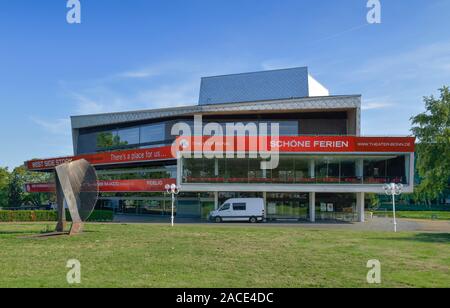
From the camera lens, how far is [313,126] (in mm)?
44656

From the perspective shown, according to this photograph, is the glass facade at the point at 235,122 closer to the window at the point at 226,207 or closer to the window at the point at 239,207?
the window at the point at 226,207

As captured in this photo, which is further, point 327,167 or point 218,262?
point 327,167

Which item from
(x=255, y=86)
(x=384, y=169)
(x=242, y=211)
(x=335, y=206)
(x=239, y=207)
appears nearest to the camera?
(x=242, y=211)

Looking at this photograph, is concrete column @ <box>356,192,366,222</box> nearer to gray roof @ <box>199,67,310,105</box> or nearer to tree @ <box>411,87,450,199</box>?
tree @ <box>411,87,450,199</box>

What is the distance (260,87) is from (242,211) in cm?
2604

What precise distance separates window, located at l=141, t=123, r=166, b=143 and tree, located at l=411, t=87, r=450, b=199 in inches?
1110

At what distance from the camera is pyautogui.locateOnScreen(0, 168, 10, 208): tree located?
2281 inches

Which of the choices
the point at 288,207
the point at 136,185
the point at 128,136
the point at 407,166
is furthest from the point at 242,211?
the point at 128,136

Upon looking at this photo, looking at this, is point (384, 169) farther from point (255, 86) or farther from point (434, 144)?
point (255, 86)

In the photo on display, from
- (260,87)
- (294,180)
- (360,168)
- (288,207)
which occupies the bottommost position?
(288,207)

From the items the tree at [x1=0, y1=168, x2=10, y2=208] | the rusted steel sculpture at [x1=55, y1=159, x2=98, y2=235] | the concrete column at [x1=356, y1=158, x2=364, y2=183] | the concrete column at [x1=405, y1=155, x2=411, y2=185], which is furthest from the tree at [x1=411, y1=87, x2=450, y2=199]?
the tree at [x1=0, y1=168, x2=10, y2=208]

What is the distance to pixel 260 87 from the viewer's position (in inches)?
2099

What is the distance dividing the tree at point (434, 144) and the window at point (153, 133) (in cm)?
2820
